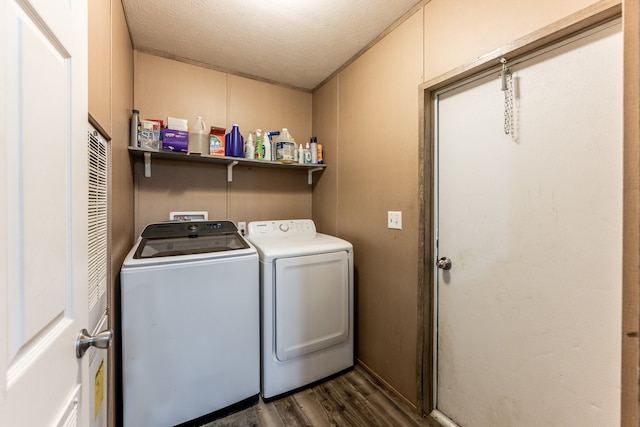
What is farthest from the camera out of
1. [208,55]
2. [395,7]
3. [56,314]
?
[208,55]

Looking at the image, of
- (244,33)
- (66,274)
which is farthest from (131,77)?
(66,274)

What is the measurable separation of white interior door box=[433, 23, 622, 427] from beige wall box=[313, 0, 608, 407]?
0.16 meters

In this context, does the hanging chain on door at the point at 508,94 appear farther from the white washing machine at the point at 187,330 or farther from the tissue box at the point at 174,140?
the tissue box at the point at 174,140

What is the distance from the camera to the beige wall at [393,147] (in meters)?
1.28

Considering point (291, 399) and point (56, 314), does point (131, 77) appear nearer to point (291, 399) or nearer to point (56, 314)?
point (56, 314)

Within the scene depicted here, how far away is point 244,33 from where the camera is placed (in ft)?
5.92

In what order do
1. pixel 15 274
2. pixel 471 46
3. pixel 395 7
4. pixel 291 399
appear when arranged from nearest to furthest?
pixel 15 274 → pixel 471 46 → pixel 395 7 → pixel 291 399

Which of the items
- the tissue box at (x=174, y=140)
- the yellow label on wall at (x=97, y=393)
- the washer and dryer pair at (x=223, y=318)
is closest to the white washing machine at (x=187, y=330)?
the washer and dryer pair at (x=223, y=318)

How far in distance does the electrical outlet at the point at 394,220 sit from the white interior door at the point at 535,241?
25cm

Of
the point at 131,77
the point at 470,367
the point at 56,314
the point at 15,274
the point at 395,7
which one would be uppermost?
the point at 395,7

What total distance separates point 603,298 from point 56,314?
5.53 ft

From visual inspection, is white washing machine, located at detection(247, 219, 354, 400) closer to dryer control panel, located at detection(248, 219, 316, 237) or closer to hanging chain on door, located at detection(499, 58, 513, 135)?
dryer control panel, located at detection(248, 219, 316, 237)

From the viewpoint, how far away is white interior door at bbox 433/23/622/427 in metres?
0.97

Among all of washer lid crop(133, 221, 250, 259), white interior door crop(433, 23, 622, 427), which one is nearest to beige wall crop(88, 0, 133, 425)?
washer lid crop(133, 221, 250, 259)
